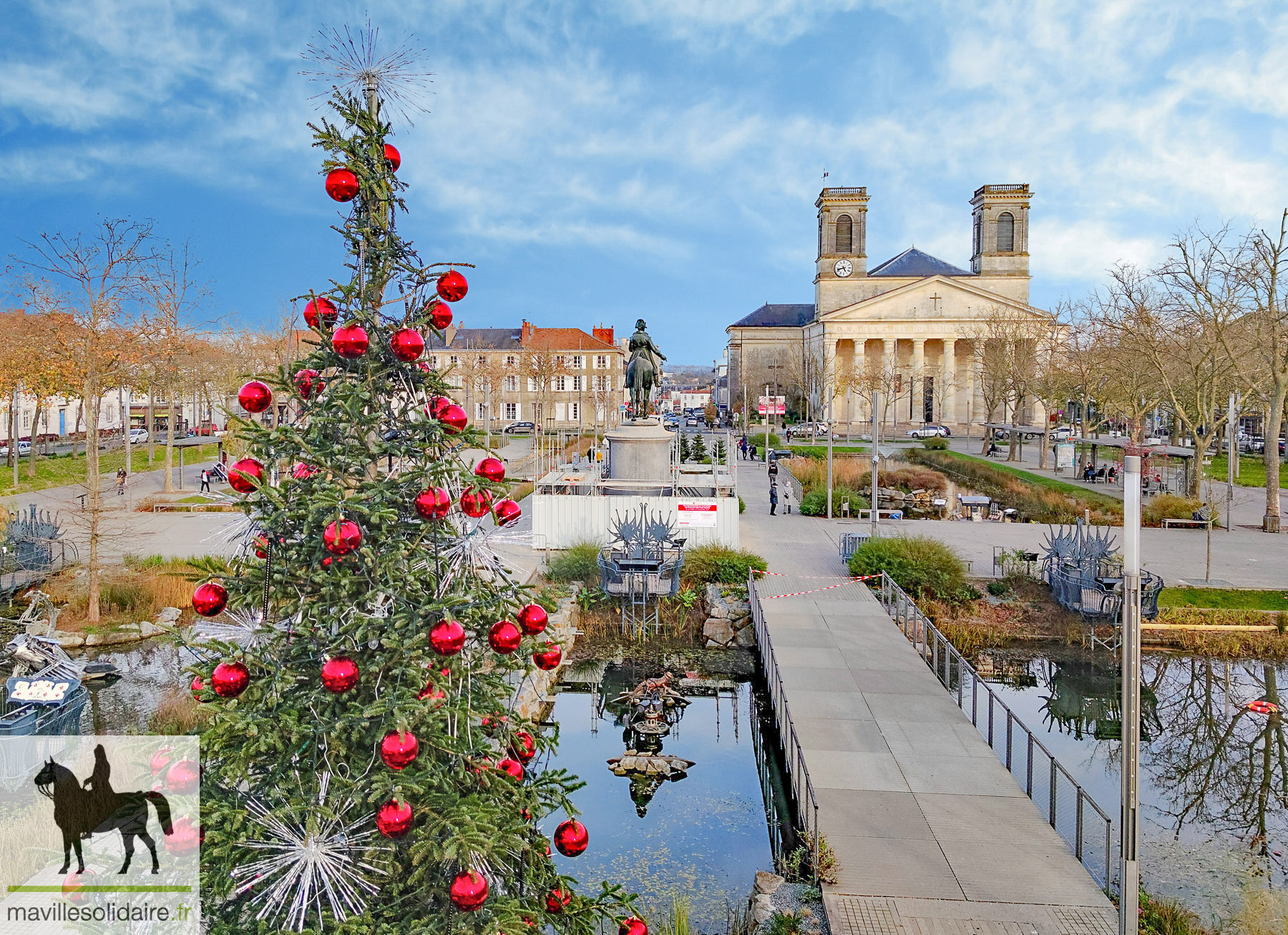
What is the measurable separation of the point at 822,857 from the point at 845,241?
79.6 meters

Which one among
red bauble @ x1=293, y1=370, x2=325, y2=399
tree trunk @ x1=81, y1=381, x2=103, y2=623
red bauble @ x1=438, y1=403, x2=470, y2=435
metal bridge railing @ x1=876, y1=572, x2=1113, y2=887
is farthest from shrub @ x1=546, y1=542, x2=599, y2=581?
red bauble @ x1=293, y1=370, x2=325, y2=399

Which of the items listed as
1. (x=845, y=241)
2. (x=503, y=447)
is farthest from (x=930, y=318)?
(x=503, y=447)

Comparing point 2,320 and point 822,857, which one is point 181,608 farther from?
point 2,320

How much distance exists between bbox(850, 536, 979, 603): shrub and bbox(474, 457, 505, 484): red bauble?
12.5m

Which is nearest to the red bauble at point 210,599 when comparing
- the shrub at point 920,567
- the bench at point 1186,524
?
the shrub at point 920,567

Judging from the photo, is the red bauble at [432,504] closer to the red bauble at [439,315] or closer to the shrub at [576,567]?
the red bauble at [439,315]

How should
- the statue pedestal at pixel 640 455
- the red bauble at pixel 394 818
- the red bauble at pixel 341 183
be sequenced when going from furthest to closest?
the statue pedestal at pixel 640 455, the red bauble at pixel 341 183, the red bauble at pixel 394 818

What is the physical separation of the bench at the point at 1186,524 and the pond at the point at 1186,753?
1057cm

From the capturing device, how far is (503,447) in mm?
51844

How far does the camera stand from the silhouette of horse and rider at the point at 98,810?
422 cm

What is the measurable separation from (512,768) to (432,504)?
1470 mm

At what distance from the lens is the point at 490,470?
446 centimetres

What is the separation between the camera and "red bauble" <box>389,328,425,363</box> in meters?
4.18

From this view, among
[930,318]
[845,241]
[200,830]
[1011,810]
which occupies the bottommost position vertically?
[1011,810]
